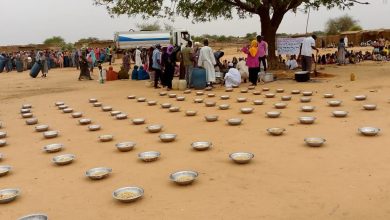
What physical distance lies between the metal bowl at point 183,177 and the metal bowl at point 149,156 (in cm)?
74

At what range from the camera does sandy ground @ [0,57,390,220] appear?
10.6 feet

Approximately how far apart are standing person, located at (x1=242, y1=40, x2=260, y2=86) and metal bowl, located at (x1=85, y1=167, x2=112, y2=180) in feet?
23.3

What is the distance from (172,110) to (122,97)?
3.05m

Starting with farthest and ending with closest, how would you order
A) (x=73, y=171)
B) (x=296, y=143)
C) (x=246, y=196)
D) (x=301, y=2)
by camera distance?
(x=301, y=2) → (x=296, y=143) → (x=73, y=171) → (x=246, y=196)

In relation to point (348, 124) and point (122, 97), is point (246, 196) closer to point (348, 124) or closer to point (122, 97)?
point (348, 124)

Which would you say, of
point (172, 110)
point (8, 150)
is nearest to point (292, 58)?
point (172, 110)

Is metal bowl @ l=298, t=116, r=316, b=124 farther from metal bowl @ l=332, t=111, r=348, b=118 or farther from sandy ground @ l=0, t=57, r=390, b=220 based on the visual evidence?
metal bowl @ l=332, t=111, r=348, b=118

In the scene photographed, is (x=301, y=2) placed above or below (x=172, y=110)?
above

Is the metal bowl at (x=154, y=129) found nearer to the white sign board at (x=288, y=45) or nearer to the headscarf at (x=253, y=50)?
the headscarf at (x=253, y=50)

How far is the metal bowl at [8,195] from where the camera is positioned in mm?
3578

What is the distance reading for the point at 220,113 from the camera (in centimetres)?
736

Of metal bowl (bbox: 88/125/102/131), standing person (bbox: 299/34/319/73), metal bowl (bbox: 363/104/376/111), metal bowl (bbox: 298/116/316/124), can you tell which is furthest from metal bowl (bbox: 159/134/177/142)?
standing person (bbox: 299/34/319/73)

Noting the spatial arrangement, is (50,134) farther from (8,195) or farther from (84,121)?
(8,195)

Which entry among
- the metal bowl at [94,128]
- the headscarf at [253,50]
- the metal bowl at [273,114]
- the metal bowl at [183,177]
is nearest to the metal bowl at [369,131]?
the metal bowl at [273,114]
